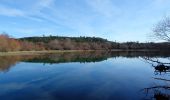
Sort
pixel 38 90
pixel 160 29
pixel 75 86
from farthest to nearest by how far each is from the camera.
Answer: pixel 75 86 < pixel 38 90 < pixel 160 29

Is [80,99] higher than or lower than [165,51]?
lower

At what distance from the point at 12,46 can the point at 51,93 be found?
65.3m

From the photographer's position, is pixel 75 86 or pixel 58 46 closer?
pixel 75 86

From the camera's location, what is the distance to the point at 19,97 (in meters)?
12.7

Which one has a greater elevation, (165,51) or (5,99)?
(165,51)

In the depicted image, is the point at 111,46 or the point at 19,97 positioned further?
the point at 111,46

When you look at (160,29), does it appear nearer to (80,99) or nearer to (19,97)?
(80,99)

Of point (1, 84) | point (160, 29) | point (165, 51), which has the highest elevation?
point (160, 29)

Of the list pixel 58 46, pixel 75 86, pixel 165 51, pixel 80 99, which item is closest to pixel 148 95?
pixel 80 99

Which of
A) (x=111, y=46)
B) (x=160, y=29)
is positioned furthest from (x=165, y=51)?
(x=111, y=46)

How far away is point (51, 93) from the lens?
13688 millimetres

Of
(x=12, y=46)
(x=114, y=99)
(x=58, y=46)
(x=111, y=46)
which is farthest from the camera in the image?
(x=111, y=46)

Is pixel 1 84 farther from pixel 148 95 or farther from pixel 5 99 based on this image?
pixel 148 95

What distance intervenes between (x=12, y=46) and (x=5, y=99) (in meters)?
66.0
